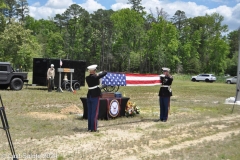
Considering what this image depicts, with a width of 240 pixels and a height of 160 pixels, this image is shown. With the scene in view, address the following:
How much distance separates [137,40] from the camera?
7719 cm

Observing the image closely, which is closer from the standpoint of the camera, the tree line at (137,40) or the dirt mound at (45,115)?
the dirt mound at (45,115)

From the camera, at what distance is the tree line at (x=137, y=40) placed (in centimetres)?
7112

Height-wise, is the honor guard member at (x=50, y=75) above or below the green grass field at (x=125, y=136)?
above

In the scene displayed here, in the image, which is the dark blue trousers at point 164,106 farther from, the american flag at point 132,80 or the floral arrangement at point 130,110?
the american flag at point 132,80

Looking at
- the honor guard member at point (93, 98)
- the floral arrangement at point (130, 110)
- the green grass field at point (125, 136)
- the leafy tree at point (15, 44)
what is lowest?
the green grass field at point (125, 136)

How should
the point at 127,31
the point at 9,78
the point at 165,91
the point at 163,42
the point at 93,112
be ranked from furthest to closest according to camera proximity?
the point at 127,31 → the point at 163,42 → the point at 9,78 → the point at 165,91 → the point at 93,112

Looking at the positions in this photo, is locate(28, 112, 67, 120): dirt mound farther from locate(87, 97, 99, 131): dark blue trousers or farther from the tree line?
the tree line

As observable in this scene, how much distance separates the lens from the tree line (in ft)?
233

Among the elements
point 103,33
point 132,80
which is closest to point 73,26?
point 103,33

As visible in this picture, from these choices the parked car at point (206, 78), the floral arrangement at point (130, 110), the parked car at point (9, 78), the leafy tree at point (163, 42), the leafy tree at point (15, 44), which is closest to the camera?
the floral arrangement at point (130, 110)

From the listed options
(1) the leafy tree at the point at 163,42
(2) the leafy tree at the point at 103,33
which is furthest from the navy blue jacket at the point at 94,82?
(2) the leafy tree at the point at 103,33

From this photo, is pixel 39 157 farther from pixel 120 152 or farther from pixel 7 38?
pixel 7 38

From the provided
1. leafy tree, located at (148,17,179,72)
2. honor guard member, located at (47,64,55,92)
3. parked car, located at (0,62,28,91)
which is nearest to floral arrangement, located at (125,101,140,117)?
honor guard member, located at (47,64,55,92)

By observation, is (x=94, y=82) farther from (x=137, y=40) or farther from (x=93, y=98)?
(x=137, y=40)
